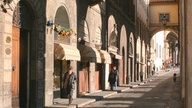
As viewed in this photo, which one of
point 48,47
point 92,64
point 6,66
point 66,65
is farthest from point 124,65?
point 6,66

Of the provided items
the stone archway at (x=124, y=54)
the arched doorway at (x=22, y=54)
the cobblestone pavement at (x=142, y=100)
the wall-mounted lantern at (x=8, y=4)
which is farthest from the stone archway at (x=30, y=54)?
the stone archway at (x=124, y=54)

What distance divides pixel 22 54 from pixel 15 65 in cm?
121

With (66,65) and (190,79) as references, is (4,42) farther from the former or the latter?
(66,65)

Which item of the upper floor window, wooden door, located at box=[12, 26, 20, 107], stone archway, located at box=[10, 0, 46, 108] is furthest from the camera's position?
the upper floor window

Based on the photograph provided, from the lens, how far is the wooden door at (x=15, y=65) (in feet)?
55.0

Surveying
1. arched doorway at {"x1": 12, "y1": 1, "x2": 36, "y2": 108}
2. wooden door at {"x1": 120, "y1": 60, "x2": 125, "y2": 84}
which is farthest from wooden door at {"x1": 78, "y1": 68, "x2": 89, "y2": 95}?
wooden door at {"x1": 120, "y1": 60, "x2": 125, "y2": 84}

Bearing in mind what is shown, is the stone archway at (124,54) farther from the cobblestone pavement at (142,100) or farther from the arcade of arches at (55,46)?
the cobblestone pavement at (142,100)

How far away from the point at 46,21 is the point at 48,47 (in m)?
1.10

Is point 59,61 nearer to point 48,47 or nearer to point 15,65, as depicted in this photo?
point 48,47

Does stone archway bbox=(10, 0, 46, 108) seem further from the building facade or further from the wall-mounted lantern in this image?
the wall-mounted lantern

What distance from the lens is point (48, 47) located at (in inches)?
779

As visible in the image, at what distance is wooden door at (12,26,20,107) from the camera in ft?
55.0

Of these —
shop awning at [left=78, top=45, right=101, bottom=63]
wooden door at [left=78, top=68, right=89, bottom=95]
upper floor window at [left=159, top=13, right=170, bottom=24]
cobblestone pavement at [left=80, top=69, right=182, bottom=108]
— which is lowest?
cobblestone pavement at [left=80, top=69, right=182, bottom=108]

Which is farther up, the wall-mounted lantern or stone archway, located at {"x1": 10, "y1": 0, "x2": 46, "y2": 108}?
the wall-mounted lantern
